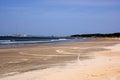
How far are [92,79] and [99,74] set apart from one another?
1151mm

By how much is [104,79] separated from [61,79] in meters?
1.44

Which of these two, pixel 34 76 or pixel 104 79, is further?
pixel 34 76

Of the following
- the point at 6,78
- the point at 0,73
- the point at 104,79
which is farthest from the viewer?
the point at 0,73

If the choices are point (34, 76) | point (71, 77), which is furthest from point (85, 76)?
point (34, 76)

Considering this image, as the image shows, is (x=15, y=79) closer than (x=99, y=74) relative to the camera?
Yes

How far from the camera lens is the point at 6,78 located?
10219mm

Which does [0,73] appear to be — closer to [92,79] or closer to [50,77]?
[50,77]

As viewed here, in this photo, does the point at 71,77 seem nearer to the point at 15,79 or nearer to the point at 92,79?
the point at 92,79

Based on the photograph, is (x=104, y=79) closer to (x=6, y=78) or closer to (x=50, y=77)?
(x=50, y=77)

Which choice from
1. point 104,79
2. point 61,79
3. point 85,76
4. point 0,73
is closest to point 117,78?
point 104,79

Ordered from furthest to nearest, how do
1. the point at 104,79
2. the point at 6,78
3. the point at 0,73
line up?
the point at 0,73
the point at 6,78
the point at 104,79

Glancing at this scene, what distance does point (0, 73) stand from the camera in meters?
11.5

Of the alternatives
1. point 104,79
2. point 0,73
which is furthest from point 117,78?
point 0,73

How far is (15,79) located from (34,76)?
817mm
